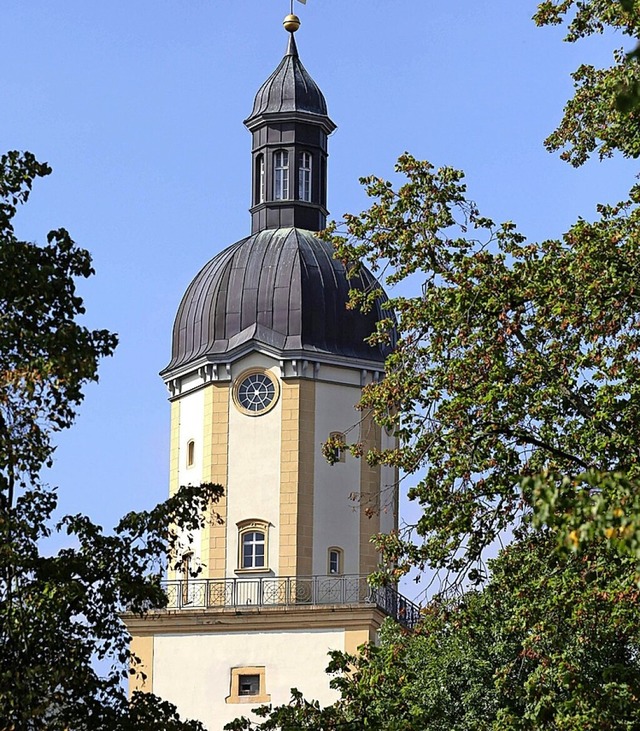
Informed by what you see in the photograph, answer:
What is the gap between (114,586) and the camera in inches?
792

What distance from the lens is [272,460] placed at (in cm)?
4784

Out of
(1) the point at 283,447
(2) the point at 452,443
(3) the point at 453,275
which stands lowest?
(2) the point at 452,443

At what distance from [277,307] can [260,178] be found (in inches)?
152

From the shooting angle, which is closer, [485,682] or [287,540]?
[485,682]

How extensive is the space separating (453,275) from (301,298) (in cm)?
2794

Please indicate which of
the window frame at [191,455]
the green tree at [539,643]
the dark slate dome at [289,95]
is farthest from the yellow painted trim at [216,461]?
the green tree at [539,643]

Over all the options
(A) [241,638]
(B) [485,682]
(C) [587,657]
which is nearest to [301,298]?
(A) [241,638]

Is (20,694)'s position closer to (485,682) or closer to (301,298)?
(485,682)

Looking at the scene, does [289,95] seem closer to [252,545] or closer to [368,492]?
[368,492]

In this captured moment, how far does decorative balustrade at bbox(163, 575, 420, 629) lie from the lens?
1845 inches

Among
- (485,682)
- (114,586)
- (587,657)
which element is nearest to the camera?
(114,586)

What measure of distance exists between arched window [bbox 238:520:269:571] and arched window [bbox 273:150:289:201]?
28.1 ft

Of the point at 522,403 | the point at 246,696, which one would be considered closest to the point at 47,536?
the point at 522,403

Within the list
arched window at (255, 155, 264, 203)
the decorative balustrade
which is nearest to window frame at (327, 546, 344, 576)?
the decorative balustrade
